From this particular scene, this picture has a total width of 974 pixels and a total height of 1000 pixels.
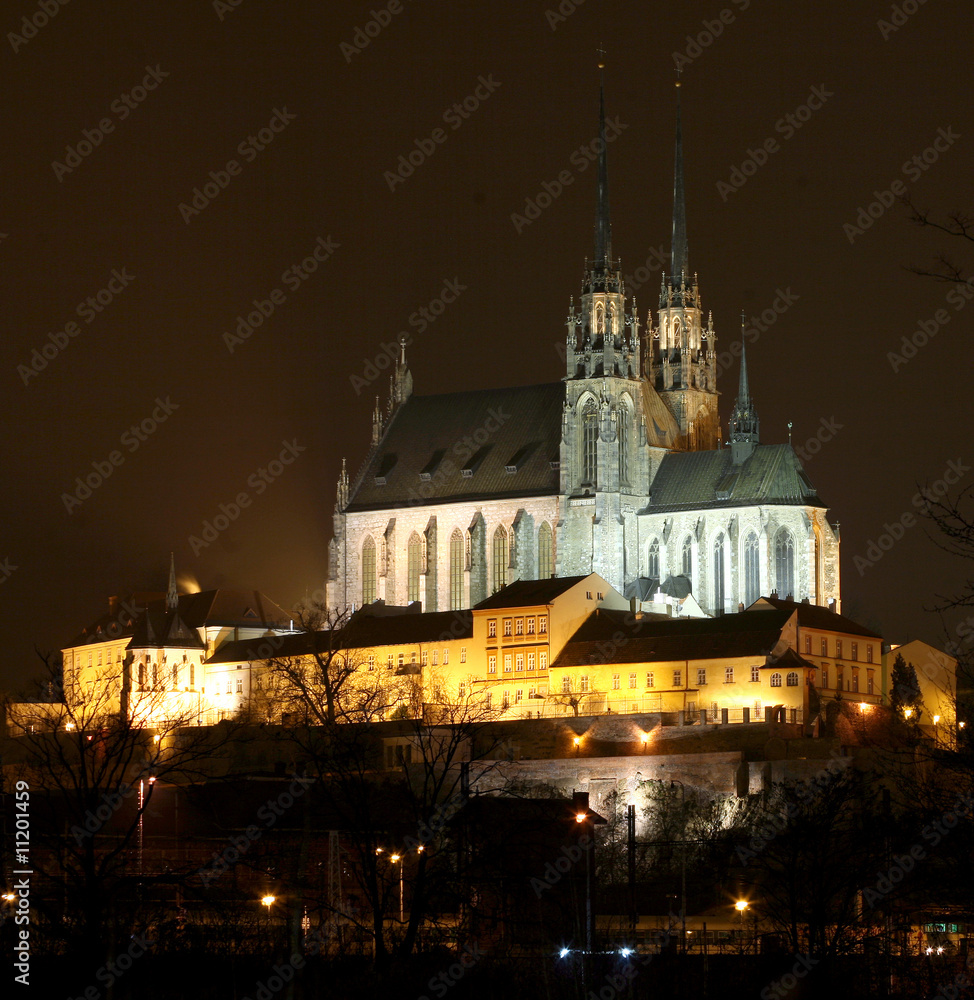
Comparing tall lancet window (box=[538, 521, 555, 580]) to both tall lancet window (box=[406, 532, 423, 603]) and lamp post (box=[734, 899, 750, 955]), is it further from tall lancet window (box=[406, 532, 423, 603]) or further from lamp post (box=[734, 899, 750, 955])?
lamp post (box=[734, 899, 750, 955])

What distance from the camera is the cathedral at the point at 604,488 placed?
112 m

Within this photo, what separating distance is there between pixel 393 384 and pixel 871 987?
304 ft

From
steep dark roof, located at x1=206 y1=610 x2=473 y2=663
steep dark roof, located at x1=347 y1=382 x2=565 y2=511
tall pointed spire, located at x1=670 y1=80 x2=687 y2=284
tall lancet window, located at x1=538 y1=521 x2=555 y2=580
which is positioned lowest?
steep dark roof, located at x1=206 y1=610 x2=473 y2=663

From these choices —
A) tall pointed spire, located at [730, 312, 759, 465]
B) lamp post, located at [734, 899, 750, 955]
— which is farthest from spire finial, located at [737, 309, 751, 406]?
lamp post, located at [734, 899, 750, 955]

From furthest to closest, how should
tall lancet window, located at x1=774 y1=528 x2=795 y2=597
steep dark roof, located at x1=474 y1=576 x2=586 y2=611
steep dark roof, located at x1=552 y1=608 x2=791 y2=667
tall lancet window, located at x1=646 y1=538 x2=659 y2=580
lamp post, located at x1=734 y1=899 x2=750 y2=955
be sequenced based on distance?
tall lancet window, located at x1=646 y1=538 x2=659 y2=580 < tall lancet window, located at x1=774 y1=528 x2=795 y2=597 < steep dark roof, located at x1=474 y1=576 x2=586 y2=611 < steep dark roof, located at x1=552 y1=608 x2=791 y2=667 < lamp post, located at x1=734 y1=899 x2=750 y2=955

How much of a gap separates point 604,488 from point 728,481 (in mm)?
6479

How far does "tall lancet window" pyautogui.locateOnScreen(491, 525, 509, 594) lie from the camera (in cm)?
11900

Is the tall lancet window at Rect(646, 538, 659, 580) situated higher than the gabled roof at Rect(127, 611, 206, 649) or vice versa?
the tall lancet window at Rect(646, 538, 659, 580)

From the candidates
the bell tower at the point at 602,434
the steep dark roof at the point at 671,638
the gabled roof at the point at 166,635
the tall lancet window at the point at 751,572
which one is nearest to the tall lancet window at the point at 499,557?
the bell tower at the point at 602,434

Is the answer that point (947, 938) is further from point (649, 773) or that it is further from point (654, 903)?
point (649, 773)

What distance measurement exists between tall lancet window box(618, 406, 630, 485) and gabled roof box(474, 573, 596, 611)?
9852 mm

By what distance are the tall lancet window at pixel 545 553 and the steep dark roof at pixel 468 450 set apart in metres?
2.23

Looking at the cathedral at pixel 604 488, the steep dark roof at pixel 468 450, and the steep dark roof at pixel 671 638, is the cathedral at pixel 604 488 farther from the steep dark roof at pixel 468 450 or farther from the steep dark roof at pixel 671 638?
the steep dark roof at pixel 671 638

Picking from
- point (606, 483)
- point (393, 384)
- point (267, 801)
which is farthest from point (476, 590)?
point (267, 801)
